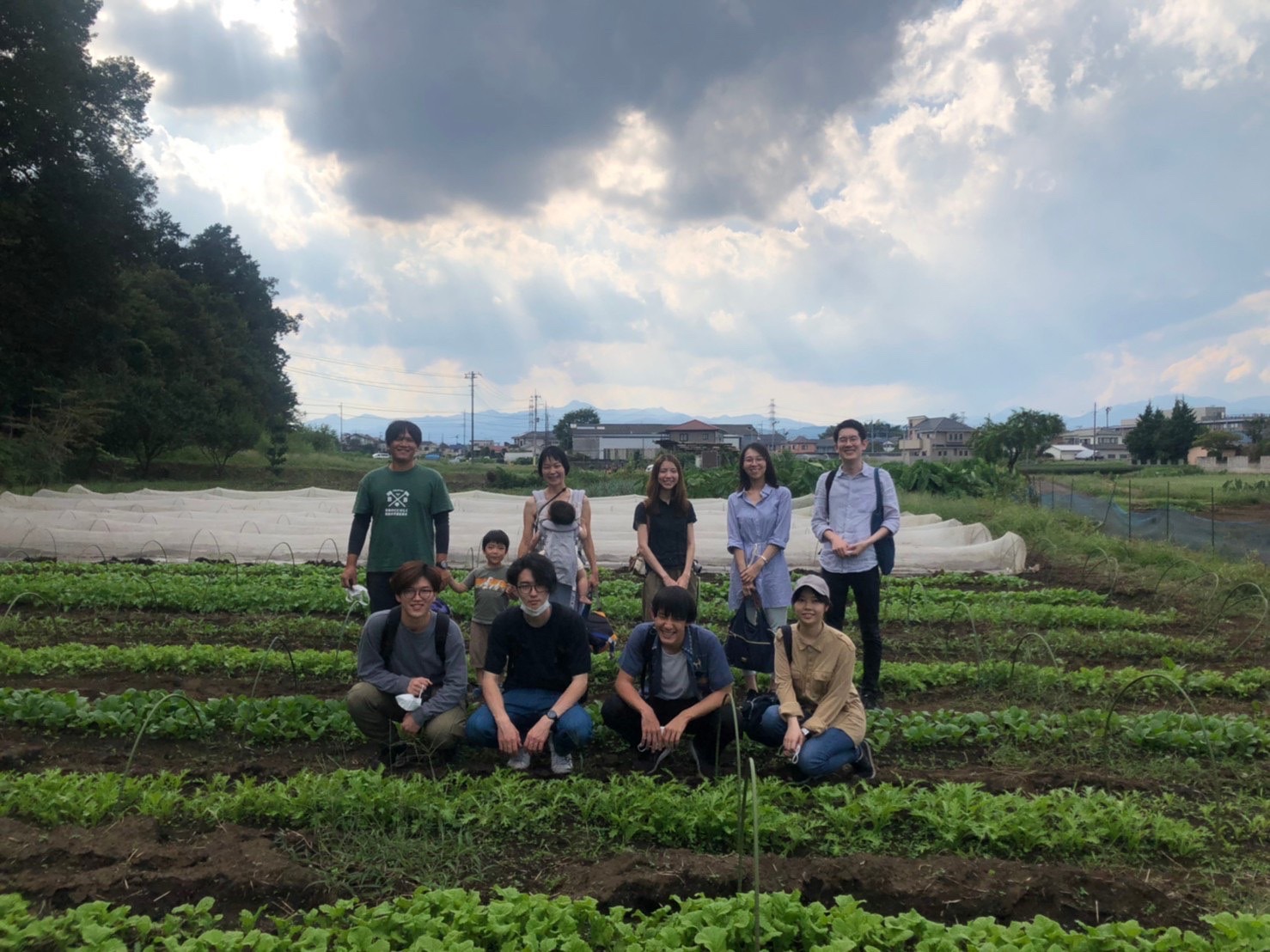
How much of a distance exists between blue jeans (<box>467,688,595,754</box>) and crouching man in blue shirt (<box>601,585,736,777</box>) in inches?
8.1

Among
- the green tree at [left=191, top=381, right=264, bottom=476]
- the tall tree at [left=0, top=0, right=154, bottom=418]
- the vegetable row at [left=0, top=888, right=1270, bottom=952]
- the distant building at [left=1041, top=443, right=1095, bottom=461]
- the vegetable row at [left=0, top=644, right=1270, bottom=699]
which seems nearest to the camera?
the vegetable row at [left=0, top=888, right=1270, bottom=952]

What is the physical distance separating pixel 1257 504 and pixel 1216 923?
28283 mm

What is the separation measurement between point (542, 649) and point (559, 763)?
2.08 ft

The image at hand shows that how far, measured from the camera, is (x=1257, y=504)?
25609 mm

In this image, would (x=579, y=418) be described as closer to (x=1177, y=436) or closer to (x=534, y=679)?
(x=1177, y=436)

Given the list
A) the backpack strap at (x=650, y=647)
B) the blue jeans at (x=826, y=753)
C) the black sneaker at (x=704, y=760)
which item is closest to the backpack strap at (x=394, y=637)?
the backpack strap at (x=650, y=647)

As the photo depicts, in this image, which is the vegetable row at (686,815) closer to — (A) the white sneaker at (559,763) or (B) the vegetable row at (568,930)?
(A) the white sneaker at (559,763)

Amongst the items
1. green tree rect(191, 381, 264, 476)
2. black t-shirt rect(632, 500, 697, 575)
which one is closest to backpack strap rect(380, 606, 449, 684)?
black t-shirt rect(632, 500, 697, 575)

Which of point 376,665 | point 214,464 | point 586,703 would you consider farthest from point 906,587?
point 214,464

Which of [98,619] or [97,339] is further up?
[97,339]

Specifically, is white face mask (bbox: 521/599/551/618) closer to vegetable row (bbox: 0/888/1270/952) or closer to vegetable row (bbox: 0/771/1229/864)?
vegetable row (bbox: 0/771/1229/864)

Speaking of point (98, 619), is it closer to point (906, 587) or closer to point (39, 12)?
point (906, 587)

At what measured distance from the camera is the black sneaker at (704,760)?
15.0 feet

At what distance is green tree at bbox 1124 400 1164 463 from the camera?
57.9 meters
